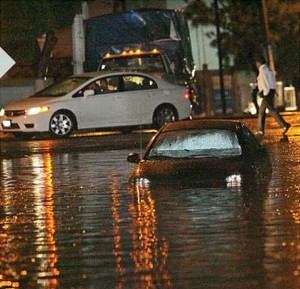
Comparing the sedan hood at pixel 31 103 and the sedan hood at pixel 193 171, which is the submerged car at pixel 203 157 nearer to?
the sedan hood at pixel 193 171

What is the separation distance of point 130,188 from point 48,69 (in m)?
27.9

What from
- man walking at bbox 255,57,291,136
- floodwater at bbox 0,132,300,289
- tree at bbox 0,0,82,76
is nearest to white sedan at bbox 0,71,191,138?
man walking at bbox 255,57,291,136

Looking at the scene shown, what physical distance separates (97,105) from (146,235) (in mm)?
16760

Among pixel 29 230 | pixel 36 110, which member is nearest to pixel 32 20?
pixel 36 110

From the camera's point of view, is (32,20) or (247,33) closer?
(32,20)

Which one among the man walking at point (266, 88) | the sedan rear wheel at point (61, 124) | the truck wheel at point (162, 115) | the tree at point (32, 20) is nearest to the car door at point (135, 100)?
the truck wheel at point (162, 115)

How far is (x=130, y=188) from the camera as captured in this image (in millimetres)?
16766

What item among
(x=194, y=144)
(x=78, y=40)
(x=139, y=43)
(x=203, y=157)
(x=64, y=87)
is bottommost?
(x=203, y=157)

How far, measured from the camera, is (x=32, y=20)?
39094 millimetres

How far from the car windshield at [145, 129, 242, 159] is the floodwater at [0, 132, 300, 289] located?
0.64 m

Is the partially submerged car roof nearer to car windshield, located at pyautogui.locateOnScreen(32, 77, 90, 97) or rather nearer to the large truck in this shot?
car windshield, located at pyautogui.locateOnScreen(32, 77, 90, 97)

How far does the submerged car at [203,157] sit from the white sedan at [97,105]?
1193 centimetres

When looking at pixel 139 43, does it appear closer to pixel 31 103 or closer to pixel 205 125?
pixel 31 103

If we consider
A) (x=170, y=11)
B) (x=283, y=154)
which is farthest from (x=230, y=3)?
(x=283, y=154)
